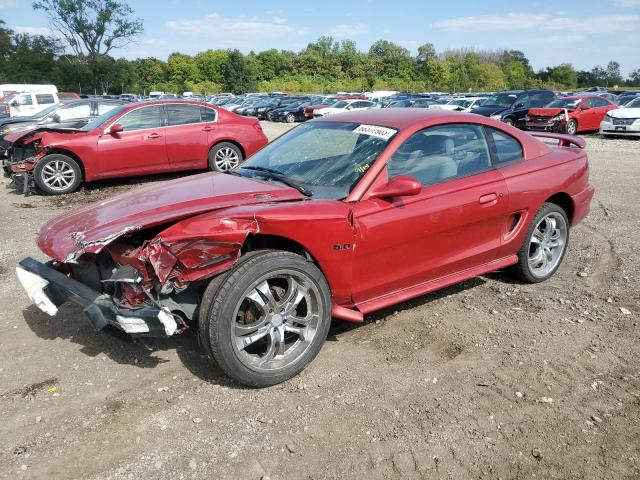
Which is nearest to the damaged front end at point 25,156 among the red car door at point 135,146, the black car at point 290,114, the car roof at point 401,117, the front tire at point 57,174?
the front tire at point 57,174

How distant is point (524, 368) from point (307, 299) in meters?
1.45

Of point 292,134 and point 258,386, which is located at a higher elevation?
point 292,134

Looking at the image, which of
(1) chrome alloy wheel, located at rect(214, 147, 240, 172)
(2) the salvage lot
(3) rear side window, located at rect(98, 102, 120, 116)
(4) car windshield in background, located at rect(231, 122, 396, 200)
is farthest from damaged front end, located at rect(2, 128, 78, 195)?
(4) car windshield in background, located at rect(231, 122, 396, 200)

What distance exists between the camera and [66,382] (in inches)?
128

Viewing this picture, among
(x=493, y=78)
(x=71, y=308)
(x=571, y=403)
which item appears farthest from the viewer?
(x=493, y=78)

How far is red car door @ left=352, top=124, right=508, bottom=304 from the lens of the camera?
11.2 ft

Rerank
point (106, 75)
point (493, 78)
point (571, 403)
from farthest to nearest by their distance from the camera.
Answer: point (493, 78)
point (106, 75)
point (571, 403)

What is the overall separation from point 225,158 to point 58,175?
2.92 m

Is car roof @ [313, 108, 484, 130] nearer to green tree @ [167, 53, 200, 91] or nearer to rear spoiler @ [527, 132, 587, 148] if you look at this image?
rear spoiler @ [527, 132, 587, 148]

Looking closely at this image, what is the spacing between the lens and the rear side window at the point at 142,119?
9234mm

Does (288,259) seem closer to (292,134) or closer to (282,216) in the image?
(282,216)

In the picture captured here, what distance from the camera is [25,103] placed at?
65.1 feet

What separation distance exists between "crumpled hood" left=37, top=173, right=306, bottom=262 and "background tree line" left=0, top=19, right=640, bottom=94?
66.1m

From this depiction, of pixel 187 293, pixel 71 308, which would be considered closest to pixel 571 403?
pixel 187 293
